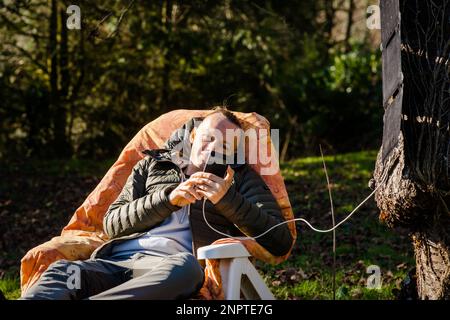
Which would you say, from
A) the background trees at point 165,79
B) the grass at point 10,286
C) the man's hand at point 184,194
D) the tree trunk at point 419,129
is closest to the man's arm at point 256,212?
the man's hand at point 184,194

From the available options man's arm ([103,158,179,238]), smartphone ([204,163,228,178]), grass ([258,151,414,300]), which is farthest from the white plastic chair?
grass ([258,151,414,300])

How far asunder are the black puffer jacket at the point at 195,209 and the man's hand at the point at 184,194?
2.0 inches

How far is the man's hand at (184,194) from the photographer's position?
4137mm

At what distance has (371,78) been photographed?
11484mm

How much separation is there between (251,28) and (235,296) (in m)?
7.29

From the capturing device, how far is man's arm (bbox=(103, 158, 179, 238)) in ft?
14.1

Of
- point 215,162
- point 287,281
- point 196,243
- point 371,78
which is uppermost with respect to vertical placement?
point 371,78

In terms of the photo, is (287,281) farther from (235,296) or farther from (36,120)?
(36,120)

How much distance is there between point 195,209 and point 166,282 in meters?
0.74

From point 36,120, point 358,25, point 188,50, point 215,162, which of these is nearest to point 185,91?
point 188,50

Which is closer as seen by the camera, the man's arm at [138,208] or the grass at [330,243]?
the man's arm at [138,208]

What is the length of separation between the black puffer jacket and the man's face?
164 mm

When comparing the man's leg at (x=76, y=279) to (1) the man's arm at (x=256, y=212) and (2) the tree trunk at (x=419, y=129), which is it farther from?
(2) the tree trunk at (x=419, y=129)

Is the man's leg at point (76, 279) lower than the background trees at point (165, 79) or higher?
lower
